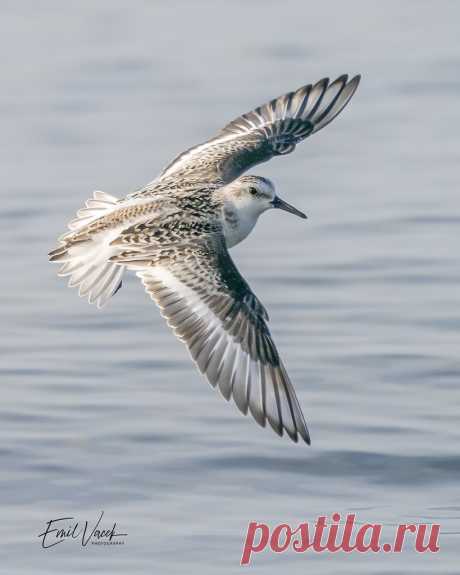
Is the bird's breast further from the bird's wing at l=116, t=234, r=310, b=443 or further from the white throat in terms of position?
the bird's wing at l=116, t=234, r=310, b=443

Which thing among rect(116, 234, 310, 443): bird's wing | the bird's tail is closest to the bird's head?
rect(116, 234, 310, 443): bird's wing

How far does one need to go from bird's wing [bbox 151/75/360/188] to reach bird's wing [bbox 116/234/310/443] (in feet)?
3.80

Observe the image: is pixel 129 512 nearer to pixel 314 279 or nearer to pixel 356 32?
pixel 314 279

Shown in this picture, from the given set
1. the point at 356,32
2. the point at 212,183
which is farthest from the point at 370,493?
the point at 356,32

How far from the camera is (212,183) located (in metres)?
9.56

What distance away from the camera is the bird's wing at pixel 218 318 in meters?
8.24

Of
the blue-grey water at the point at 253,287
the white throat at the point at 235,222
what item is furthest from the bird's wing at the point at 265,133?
the blue-grey water at the point at 253,287

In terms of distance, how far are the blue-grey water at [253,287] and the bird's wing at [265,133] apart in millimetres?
1062

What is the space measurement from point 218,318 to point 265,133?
2.40m

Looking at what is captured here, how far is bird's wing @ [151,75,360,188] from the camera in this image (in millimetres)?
9969
